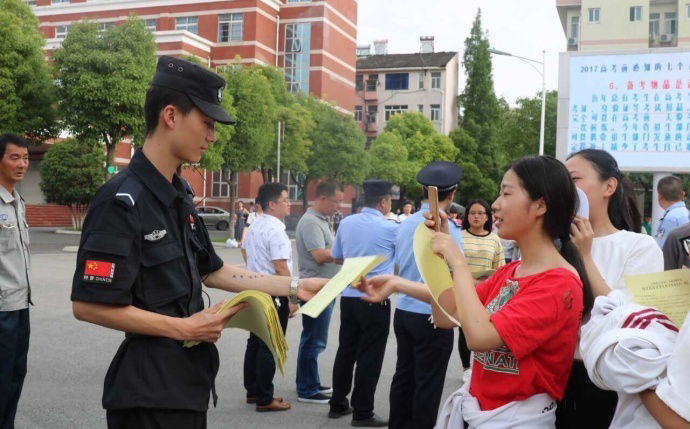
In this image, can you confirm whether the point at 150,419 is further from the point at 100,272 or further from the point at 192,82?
the point at 192,82

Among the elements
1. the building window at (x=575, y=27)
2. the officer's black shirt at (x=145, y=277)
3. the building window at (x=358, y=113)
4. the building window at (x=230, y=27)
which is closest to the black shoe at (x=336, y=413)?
the officer's black shirt at (x=145, y=277)

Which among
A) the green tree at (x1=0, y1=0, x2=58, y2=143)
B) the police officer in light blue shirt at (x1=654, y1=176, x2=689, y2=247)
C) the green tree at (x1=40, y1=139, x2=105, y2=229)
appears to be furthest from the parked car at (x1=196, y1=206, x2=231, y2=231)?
the police officer in light blue shirt at (x1=654, y1=176, x2=689, y2=247)

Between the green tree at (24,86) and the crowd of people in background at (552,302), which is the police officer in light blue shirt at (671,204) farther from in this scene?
the green tree at (24,86)

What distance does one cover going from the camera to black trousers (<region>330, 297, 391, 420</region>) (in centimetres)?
590

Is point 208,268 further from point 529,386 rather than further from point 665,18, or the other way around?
point 665,18

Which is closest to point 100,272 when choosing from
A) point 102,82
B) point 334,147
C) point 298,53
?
point 102,82

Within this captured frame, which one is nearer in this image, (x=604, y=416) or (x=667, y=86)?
(x=604, y=416)

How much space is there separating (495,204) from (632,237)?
96 cm

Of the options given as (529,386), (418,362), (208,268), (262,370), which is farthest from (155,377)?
(262,370)

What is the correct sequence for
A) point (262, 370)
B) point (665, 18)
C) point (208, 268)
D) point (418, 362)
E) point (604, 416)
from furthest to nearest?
point (665, 18) → point (262, 370) → point (418, 362) → point (208, 268) → point (604, 416)

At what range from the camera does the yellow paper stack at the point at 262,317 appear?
2.33 meters

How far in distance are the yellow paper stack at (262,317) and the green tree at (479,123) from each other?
57112mm

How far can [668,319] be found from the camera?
194cm

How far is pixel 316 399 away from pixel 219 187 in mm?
45821
